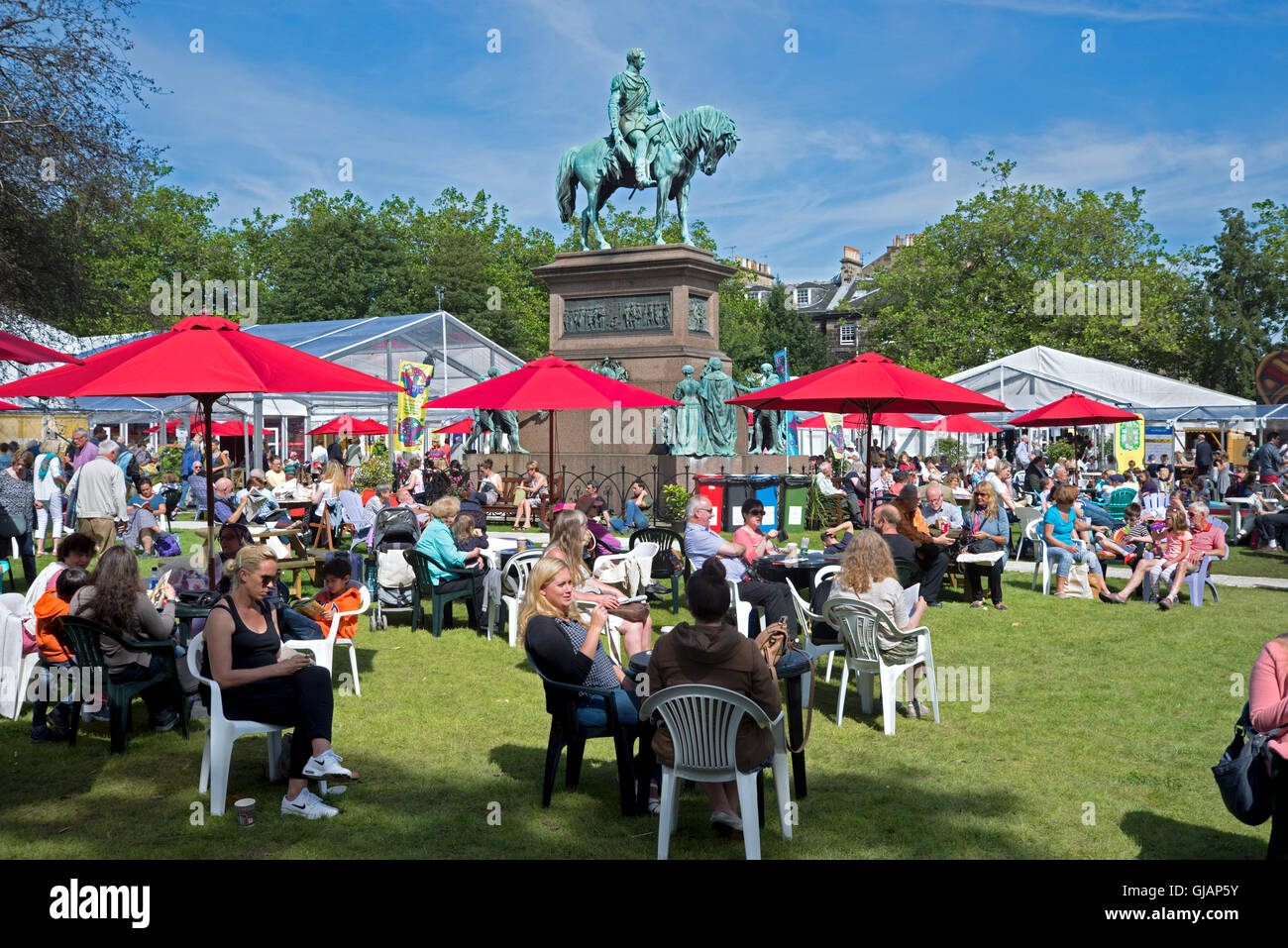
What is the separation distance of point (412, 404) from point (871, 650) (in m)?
22.3

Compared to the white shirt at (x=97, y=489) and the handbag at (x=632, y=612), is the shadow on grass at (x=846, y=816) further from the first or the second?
the white shirt at (x=97, y=489)

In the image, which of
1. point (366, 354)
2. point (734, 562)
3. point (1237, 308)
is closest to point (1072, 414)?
point (734, 562)

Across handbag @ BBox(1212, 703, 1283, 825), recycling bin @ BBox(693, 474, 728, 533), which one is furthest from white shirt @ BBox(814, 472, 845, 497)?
handbag @ BBox(1212, 703, 1283, 825)

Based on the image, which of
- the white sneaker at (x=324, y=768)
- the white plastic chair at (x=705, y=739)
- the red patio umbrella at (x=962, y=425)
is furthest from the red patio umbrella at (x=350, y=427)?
the white plastic chair at (x=705, y=739)

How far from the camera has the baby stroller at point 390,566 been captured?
1020 cm

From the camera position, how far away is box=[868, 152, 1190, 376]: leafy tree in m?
43.1

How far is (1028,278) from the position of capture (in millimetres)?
44344

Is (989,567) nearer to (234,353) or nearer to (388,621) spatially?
(388,621)

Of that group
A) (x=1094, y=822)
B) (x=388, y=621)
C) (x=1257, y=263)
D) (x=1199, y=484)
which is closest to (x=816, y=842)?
(x=1094, y=822)

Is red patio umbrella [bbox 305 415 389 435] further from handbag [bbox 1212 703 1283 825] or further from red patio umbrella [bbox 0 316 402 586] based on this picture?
handbag [bbox 1212 703 1283 825]

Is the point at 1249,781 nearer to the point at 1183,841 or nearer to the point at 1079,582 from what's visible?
the point at 1183,841

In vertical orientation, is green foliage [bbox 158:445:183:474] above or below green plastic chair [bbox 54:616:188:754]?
above

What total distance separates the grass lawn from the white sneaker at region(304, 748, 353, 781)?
206 mm

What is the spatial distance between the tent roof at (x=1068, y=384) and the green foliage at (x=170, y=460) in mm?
20654
